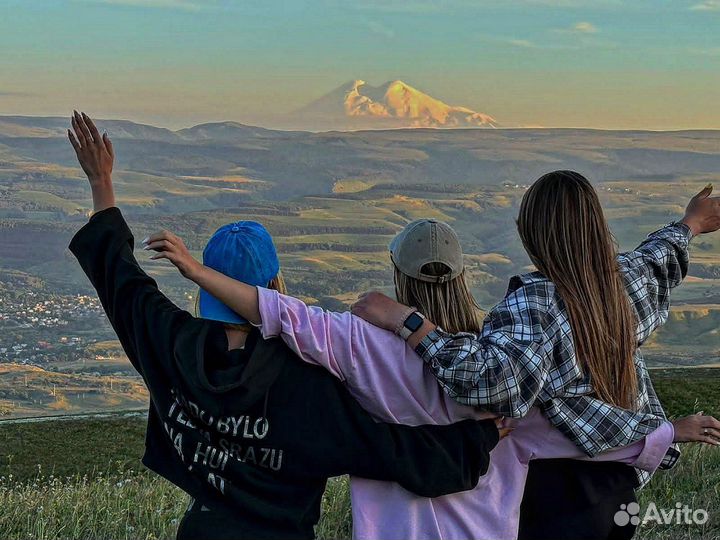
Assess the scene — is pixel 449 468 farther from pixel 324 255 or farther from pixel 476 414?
pixel 324 255

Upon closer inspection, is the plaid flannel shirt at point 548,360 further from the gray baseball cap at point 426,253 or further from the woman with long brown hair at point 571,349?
the gray baseball cap at point 426,253

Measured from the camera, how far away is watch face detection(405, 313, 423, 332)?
3.12m

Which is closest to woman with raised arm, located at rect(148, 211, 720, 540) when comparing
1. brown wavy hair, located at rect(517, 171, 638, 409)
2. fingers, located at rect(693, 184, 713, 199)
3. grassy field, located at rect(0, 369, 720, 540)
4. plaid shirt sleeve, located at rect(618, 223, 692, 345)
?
brown wavy hair, located at rect(517, 171, 638, 409)

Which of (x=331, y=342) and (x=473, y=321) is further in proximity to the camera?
(x=473, y=321)

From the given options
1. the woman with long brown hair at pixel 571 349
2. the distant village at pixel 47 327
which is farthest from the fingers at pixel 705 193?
the distant village at pixel 47 327

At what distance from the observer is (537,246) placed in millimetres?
3385

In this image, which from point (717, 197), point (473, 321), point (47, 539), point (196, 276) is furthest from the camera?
point (47, 539)

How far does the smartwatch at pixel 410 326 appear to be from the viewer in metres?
3.12

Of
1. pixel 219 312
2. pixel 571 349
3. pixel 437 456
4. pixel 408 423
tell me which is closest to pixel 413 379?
pixel 408 423

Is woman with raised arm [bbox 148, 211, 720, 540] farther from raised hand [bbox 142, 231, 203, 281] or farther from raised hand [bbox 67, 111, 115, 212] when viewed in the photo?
raised hand [bbox 67, 111, 115, 212]

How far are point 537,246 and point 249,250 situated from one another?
96 cm

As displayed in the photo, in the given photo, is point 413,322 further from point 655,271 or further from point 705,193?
point 705,193

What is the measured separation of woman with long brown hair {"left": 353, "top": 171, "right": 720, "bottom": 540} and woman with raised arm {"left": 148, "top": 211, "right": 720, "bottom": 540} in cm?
7

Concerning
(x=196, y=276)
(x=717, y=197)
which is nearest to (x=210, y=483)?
(x=196, y=276)
